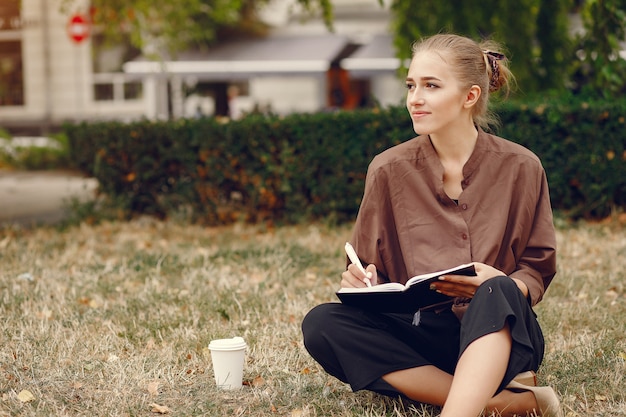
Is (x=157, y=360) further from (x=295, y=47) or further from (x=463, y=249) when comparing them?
(x=295, y=47)

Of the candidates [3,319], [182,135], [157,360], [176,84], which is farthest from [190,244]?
[176,84]

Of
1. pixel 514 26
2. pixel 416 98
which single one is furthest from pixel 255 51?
pixel 416 98

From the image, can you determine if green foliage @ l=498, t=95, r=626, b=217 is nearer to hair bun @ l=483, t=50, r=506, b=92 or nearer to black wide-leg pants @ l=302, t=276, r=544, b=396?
hair bun @ l=483, t=50, r=506, b=92

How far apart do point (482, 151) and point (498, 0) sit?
7.27 metres

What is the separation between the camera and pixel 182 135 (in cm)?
788

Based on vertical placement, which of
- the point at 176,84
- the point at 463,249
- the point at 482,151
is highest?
the point at 482,151

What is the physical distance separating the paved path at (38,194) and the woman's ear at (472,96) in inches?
231

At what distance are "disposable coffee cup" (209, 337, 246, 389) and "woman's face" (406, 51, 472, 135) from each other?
113 cm

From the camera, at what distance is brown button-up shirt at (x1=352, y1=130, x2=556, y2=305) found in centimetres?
303

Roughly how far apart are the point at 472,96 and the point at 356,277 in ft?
2.52

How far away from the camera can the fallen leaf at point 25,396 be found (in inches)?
131

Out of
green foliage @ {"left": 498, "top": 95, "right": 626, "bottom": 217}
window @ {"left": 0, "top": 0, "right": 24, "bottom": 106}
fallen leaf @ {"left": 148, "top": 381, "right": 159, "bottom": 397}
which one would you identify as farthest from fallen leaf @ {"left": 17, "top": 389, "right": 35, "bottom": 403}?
window @ {"left": 0, "top": 0, "right": 24, "bottom": 106}

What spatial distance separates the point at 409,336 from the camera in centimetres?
309

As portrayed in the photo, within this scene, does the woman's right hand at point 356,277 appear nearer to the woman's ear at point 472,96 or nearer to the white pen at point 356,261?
the white pen at point 356,261
